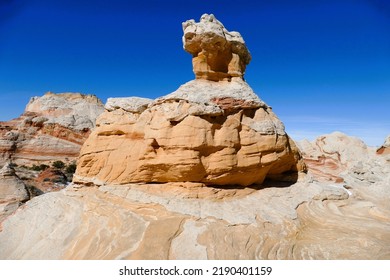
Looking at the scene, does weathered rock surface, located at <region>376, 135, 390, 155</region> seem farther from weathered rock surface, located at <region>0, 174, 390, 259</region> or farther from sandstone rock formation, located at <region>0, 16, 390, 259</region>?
weathered rock surface, located at <region>0, 174, 390, 259</region>

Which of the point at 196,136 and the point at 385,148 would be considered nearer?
the point at 196,136

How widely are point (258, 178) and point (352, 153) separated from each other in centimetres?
1302

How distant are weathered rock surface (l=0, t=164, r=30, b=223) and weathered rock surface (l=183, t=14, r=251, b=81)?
36.3 feet

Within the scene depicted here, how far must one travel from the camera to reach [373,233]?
7.38 meters

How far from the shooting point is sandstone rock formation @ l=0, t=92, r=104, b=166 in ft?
130

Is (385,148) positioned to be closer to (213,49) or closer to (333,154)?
(333,154)

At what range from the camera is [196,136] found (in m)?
7.85

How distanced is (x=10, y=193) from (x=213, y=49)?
12.5 m

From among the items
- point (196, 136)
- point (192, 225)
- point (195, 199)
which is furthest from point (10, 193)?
point (192, 225)

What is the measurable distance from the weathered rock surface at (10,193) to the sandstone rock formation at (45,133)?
87.8 ft

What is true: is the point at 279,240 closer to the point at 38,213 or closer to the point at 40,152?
the point at 38,213

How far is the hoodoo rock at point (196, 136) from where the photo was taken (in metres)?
8.01

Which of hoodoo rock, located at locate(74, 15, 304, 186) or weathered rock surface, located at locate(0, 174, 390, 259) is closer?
weathered rock surface, located at locate(0, 174, 390, 259)

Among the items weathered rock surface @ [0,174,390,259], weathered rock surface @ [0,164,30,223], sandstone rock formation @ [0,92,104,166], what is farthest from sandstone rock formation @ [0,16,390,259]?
sandstone rock formation @ [0,92,104,166]
